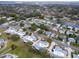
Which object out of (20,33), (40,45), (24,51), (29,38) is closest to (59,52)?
(40,45)

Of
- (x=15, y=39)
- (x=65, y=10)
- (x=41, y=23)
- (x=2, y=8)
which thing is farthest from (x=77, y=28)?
A: (x=2, y=8)

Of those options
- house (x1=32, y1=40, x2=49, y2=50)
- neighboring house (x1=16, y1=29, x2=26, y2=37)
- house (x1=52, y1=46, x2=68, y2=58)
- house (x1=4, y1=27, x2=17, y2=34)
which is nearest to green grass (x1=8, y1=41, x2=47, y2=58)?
A: house (x1=32, y1=40, x2=49, y2=50)

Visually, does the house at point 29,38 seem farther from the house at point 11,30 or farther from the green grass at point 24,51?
the house at point 11,30

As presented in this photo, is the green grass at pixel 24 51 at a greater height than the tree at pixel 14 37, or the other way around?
the tree at pixel 14 37

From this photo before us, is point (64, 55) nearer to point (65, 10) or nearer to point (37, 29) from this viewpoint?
point (37, 29)

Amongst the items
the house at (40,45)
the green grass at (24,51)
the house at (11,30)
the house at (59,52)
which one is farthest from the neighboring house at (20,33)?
the house at (59,52)

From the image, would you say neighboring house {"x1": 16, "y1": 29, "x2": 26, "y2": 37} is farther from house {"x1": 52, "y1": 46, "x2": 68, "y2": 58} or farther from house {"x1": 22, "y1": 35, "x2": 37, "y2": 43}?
house {"x1": 52, "y1": 46, "x2": 68, "y2": 58}

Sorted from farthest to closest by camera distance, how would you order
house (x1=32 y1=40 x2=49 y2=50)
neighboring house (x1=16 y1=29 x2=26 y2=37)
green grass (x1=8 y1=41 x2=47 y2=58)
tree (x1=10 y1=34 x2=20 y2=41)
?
1. neighboring house (x1=16 y1=29 x2=26 y2=37)
2. tree (x1=10 y1=34 x2=20 y2=41)
3. house (x1=32 y1=40 x2=49 y2=50)
4. green grass (x1=8 y1=41 x2=47 y2=58)
